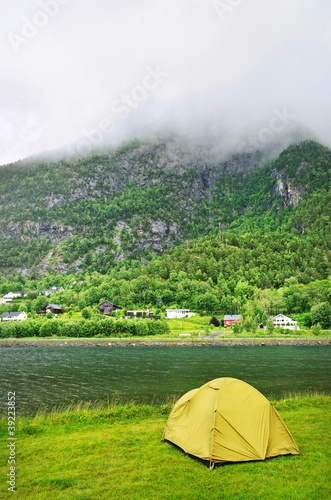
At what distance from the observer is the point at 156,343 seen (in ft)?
301

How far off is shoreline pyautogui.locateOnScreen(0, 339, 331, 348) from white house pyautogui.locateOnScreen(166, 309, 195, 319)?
114 ft

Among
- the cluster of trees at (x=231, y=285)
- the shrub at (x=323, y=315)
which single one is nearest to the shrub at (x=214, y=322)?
the cluster of trees at (x=231, y=285)

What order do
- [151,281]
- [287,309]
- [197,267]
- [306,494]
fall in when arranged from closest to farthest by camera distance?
[306,494]
[287,309]
[151,281]
[197,267]

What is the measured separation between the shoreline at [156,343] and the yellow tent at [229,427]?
75.2 metres

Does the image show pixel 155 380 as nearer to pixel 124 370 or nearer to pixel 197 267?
pixel 124 370

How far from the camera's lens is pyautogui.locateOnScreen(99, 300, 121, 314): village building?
139750 millimetres

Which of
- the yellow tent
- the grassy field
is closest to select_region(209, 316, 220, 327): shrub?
the grassy field

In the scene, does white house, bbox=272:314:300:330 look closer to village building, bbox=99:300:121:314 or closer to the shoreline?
the shoreline

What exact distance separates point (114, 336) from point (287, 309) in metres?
69.8

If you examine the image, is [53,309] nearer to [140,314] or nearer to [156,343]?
[140,314]

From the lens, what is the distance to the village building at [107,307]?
140m

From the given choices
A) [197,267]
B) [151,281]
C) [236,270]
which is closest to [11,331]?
[151,281]

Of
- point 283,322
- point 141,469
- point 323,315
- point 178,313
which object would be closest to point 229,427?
point 141,469

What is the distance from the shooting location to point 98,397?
96.4 feet
